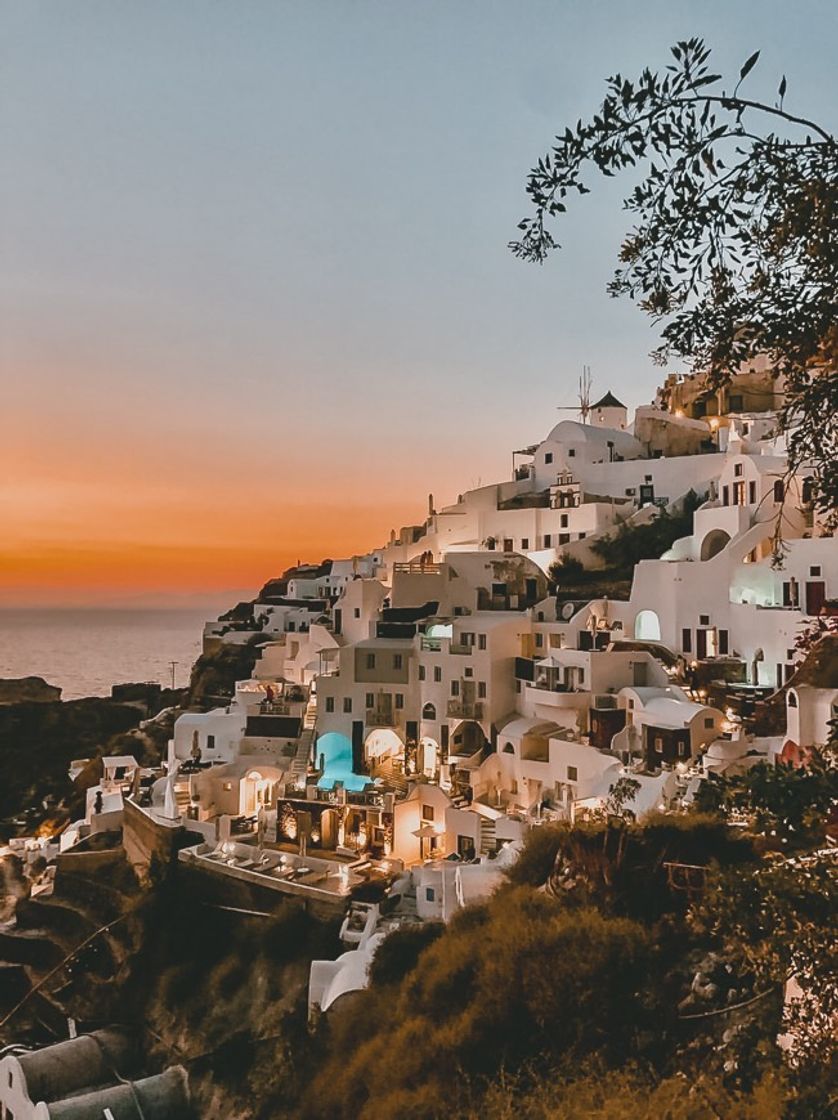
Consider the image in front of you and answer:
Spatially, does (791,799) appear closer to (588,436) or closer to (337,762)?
(337,762)

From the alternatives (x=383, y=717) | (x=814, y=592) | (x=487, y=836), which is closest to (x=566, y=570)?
(x=383, y=717)

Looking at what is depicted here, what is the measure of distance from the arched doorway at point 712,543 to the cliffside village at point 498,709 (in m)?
0.06

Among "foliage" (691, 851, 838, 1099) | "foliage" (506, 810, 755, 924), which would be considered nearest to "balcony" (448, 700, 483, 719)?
"foliage" (506, 810, 755, 924)

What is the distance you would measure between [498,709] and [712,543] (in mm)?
9282

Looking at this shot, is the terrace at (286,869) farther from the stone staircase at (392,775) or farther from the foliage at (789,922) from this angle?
the foliage at (789,922)

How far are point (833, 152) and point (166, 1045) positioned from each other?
1810 cm

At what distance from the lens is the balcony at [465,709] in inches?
860

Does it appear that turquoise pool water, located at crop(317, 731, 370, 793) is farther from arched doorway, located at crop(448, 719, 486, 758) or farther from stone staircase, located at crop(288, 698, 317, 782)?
arched doorway, located at crop(448, 719, 486, 758)

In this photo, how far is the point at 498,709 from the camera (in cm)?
2205

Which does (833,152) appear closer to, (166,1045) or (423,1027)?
(423,1027)

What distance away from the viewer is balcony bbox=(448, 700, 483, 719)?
71.7 feet

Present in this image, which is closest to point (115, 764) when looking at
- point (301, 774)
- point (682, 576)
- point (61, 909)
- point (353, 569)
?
point (61, 909)

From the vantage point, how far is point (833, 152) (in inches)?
116

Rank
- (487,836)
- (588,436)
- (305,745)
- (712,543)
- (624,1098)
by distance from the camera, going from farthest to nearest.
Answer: (588,436) < (712,543) < (305,745) < (487,836) < (624,1098)
